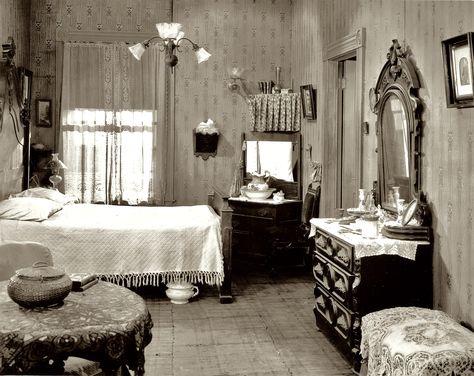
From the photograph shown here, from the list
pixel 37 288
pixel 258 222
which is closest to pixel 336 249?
pixel 37 288

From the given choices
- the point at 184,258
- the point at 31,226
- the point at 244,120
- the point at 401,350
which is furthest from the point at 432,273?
the point at 244,120

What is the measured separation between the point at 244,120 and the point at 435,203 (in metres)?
4.97

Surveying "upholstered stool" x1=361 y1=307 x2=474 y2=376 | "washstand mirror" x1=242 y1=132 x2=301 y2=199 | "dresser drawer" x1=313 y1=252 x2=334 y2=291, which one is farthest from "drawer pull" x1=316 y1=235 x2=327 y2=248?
"washstand mirror" x1=242 y1=132 x2=301 y2=199

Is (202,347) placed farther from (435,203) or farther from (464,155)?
(464,155)

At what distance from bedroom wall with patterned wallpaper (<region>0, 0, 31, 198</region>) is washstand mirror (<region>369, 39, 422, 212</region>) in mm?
4132

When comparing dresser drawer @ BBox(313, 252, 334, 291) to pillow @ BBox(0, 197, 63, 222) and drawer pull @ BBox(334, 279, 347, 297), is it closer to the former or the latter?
drawer pull @ BBox(334, 279, 347, 297)

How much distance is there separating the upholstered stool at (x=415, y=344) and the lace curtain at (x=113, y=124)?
17.8 ft

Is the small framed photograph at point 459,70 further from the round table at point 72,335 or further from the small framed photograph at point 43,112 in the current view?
the small framed photograph at point 43,112

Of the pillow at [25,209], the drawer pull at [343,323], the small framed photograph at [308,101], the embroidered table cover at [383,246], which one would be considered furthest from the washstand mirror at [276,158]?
the embroidered table cover at [383,246]

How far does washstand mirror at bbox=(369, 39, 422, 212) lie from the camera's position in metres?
4.64

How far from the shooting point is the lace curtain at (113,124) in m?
8.53

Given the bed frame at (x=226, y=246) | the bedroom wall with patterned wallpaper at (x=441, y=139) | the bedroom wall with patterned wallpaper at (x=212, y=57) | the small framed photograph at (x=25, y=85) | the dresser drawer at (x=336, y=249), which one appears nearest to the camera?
the bedroom wall with patterned wallpaper at (x=441, y=139)

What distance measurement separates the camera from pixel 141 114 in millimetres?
8703

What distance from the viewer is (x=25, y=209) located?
6059 mm
